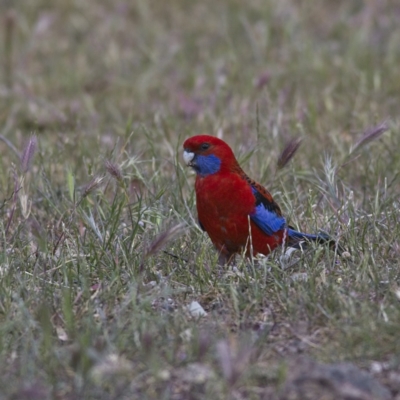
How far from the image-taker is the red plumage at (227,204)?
148 inches

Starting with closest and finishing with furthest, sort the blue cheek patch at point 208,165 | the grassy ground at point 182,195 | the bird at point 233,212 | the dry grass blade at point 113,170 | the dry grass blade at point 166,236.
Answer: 1. the grassy ground at point 182,195
2. the dry grass blade at point 166,236
3. the dry grass blade at point 113,170
4. the bird at point 233,212
5. the blue cheek patch at point 208,165

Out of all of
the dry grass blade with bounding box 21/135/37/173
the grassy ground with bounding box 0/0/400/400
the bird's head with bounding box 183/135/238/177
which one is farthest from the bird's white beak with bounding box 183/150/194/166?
the dry grass blade with bounding box 21/135/37/173

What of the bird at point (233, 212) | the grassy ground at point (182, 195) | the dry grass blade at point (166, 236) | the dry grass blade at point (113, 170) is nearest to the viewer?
the grassy ground at point (182, 195)

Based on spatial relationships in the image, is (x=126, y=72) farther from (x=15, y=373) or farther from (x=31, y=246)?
(x=15, y=373)

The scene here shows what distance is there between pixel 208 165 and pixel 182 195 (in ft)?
1.38

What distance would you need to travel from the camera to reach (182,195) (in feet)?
14.0

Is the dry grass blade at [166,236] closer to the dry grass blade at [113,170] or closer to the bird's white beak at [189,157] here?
the dry grass blade at [113,170]

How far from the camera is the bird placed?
3.76 metres

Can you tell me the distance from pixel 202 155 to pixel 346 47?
132 inches

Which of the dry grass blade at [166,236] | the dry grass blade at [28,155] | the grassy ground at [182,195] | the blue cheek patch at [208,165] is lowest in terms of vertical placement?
the grassy ground at [182,195]

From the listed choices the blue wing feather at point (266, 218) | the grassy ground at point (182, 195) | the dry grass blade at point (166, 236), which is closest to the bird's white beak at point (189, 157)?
the grassy ground at point (182, 195)

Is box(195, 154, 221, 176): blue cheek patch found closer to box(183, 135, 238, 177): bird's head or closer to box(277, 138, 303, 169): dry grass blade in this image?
box(183, 135, 238, 177): bird's head

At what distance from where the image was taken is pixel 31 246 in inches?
155

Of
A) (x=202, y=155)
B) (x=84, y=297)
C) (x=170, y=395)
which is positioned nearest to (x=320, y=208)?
(x=202, y=155)
